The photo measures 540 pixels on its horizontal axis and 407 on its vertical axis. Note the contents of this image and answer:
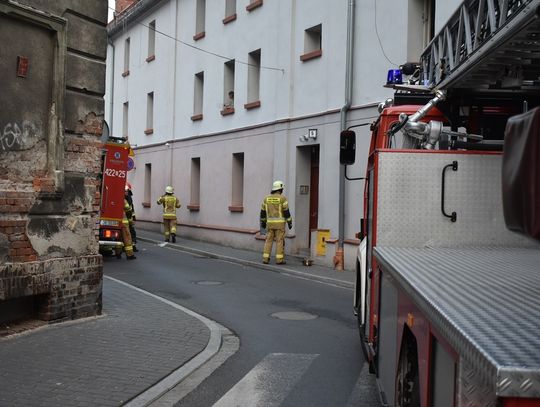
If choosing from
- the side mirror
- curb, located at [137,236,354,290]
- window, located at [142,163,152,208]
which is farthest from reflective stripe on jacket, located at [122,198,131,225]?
window, located at [142,163,152,208]

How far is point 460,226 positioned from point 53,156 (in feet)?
15.2

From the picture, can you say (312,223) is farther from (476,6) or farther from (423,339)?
(423,339)

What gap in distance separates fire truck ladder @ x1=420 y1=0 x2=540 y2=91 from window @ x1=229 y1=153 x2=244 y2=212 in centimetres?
1366

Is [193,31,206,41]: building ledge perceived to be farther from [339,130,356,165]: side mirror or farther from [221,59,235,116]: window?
[339,130,356,165]: side mirror

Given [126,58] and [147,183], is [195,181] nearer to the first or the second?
[147,183]

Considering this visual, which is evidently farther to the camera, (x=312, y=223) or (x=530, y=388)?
(x=312, y=223)

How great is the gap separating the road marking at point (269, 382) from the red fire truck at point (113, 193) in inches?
353

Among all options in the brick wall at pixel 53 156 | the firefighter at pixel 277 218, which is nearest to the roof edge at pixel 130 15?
the firefighter at pixel 277 218

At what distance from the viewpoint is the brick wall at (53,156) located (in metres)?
6.59

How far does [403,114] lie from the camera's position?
5.87m

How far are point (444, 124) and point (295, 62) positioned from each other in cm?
1126

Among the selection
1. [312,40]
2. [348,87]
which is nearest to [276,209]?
[348,87]

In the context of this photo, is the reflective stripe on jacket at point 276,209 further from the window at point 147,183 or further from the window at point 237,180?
the window at point 147,183

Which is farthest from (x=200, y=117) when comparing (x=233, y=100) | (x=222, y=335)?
(x=222, y=335)
